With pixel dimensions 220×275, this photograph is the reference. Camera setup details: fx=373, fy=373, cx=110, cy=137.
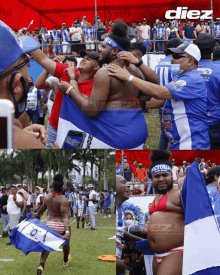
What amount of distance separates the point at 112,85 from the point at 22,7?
2336 centimetres

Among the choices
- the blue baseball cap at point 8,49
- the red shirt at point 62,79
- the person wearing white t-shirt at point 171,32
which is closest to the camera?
the blue baseball cap at point 8,49

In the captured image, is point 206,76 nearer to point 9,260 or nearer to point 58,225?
point 58,225

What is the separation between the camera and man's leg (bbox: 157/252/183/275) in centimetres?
251

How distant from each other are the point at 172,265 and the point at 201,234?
1.02 feet

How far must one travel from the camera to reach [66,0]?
2561cm

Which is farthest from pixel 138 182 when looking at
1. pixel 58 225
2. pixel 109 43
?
pixel 109 43

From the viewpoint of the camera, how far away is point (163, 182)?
101 inches

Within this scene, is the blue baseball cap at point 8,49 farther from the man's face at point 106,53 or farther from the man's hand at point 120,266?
the man's hand at point 120,266

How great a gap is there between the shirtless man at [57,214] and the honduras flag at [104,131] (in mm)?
796

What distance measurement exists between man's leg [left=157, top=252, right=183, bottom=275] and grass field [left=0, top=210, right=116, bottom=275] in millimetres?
346

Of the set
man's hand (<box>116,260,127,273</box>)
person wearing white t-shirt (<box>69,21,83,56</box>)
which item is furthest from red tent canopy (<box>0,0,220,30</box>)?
man's hand (<box>116,260,127,273</box>)

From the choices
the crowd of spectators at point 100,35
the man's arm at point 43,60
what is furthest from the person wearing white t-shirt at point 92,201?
the crowd of spectators at point 100,35

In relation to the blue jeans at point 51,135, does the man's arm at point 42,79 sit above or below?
above

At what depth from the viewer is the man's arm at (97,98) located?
10.9 feet
